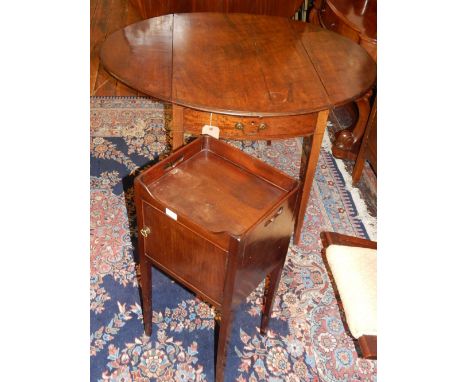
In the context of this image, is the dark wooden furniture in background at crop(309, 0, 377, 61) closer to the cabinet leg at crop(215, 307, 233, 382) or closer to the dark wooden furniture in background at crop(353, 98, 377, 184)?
the dark wooden furniture in background at crop(353, 98, 377, 184)

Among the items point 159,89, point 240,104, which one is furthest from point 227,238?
point 159,89

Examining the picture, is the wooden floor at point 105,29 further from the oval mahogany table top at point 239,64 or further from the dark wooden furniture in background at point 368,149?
the dark wooden furniture in background at point 368,149

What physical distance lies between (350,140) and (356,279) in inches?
65.0

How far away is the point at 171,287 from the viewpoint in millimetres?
2004

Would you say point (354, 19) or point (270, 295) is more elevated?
point (354, 19)

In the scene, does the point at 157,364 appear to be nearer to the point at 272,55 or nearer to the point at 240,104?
the point at 240,104

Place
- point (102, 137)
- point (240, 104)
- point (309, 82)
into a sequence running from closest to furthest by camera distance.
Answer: point (240, 104), point (309, 82), point (102, 137)

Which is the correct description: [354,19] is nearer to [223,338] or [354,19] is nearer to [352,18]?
[352,18]

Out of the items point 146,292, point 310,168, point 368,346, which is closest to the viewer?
point 368,346

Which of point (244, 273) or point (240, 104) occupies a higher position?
point (240, 104)

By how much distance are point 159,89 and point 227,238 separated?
2.27 ft

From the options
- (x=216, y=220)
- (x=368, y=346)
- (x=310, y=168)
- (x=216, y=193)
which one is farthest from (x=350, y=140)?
(x=368, y=346)

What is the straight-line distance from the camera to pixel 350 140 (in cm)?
274

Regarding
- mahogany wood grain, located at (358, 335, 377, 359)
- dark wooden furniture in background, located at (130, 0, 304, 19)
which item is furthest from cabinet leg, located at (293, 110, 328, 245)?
dark wooden furniture in background, located at (130, 0, 304, 19)
